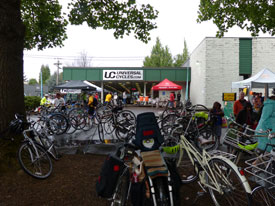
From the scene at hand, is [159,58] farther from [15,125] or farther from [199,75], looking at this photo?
[15,125]

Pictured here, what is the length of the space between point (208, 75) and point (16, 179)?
19.6 m

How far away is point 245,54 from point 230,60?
5.22ft

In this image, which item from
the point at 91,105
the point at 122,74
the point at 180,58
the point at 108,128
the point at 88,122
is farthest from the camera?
the point at 180,58

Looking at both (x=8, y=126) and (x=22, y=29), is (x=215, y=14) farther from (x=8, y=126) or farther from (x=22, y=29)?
(x=8, y=126)

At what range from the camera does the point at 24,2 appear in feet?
24.5

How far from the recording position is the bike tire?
234 cm

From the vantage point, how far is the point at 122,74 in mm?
26344

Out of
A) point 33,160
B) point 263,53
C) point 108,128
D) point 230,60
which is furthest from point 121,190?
point 263,53

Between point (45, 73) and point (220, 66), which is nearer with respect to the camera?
point (220, 66)

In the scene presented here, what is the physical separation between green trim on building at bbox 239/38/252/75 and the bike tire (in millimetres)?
20285

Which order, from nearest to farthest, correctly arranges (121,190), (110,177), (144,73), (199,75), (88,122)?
1. (110,177)
2. (121,190)
3. (88,122)
4. (199,75)
5. (144,73)

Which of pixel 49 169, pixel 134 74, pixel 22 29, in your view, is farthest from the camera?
pixel 134 74

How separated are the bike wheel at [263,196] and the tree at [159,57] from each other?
4417cm

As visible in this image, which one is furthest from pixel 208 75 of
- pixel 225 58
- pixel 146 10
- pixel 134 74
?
pixel 146 10
